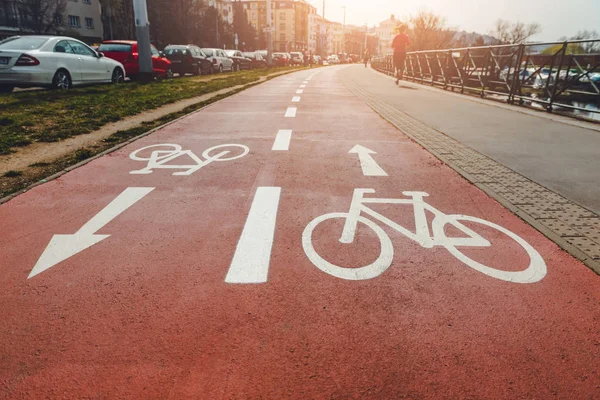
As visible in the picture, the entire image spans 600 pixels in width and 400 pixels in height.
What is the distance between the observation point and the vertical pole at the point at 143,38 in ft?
60.8

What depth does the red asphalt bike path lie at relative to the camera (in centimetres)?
203

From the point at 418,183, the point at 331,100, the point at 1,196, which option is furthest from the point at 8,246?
the point at 331,100

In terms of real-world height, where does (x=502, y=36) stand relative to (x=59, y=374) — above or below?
above

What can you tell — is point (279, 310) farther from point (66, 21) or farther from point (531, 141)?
point (66, 21)

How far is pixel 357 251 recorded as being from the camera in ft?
10.9

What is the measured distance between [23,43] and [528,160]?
13.1m

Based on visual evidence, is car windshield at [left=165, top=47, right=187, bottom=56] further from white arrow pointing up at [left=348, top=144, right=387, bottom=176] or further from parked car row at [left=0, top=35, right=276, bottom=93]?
white arrow pointing up at [left=348, top=144, right=387, bottom=176]

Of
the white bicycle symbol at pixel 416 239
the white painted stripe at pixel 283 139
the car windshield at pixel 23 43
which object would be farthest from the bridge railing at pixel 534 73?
the car windshield at pixel 23 43

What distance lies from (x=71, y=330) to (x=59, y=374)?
1.15ft

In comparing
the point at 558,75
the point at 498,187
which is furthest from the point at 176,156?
the point at 558,75

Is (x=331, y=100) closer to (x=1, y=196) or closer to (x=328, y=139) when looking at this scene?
(x=328, y=139)

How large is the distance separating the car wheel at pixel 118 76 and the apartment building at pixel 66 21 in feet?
78.8

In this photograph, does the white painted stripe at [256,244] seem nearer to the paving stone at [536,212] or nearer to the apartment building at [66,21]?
the paving stone at [536,212]

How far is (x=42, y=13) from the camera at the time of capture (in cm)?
3494
